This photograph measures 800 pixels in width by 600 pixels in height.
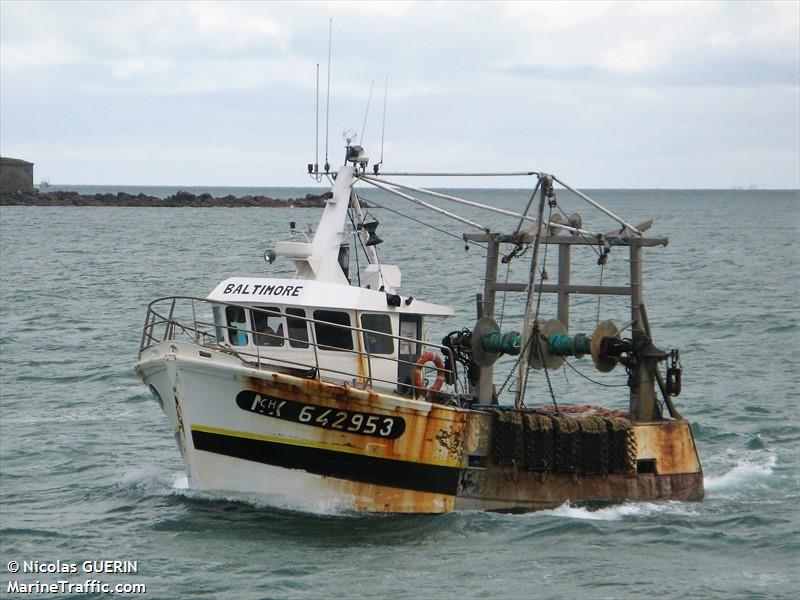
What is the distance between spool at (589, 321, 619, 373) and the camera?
781 inches

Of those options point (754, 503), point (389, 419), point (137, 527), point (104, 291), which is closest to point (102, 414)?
point (137, 527)

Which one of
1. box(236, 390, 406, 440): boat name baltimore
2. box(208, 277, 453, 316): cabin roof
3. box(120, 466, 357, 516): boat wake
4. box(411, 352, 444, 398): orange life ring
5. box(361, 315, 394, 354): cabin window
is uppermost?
box(208, 277, 453, 316): cabin roof

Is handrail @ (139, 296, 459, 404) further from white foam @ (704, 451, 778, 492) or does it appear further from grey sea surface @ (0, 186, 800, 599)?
white foam @ (704, 451, 778, 492)

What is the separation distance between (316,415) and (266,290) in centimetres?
240

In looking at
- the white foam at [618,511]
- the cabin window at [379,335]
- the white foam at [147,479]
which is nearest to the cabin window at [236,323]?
the cabin window at [379,335]

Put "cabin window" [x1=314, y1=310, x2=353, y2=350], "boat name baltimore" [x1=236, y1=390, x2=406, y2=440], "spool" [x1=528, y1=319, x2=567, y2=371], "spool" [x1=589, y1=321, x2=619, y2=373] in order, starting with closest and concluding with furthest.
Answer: "boat name baltimore" [x1=236, y1=390, x2=406, y2=440] < "cabin window" [x1=314, y1=310, x2=353, y2=350] < "spool" [x1=589, y1=321, x2=619, y2=373] < "spool" [x1=528, y1=319, x2=567, y2=371]

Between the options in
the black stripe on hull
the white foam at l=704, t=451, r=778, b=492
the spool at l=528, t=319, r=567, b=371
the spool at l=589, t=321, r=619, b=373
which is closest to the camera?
the black stripe on hull

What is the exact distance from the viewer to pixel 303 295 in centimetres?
1930

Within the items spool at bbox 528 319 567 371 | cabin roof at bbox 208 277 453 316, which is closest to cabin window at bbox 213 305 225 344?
cabin roof at bbox 208 277 453 316

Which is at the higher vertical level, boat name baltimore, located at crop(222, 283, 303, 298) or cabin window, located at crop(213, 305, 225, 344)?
boat name baltimore, located at crop(222, 283, 303, 298)

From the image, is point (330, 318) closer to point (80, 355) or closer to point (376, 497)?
point (376, 497)

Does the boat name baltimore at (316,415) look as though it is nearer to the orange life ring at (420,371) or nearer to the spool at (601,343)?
the orange life ring at (420,371)

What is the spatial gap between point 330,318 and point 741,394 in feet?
48.7

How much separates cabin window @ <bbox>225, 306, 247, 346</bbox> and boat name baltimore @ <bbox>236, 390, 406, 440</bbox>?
1.72 metres
